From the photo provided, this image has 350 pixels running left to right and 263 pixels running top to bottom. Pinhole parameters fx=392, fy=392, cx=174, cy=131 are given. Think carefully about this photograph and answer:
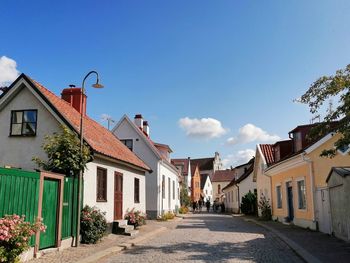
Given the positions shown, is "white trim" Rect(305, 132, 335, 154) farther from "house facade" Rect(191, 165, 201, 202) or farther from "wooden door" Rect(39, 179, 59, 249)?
"house facade" Rect(191, 165, 201, 202)

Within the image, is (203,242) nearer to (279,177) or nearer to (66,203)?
(66,203)

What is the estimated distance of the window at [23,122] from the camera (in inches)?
609

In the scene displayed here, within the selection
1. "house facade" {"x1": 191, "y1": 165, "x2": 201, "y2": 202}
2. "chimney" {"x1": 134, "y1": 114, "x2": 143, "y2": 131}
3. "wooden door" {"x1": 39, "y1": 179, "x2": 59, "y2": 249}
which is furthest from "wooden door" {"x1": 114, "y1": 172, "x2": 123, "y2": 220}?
"house facade" {"x1": 191, "y1": 165, "x2": 201, "y2": 202}

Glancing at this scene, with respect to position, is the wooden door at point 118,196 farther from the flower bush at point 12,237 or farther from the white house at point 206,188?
the white house at point 206,188

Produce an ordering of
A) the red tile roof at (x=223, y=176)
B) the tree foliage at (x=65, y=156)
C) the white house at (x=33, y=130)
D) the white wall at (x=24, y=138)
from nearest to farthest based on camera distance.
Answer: the tree foliage at (x=65, y=156)
the white house at (x=33, y=130)
the white wall at (x=24, y=138)
the red tile roof at (x=223, y=176)

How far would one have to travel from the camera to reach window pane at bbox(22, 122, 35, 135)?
15.5m

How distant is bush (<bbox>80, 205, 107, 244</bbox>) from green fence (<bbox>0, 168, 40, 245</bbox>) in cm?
328

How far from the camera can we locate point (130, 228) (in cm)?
1783

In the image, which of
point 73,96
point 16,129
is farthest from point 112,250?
point 73,96

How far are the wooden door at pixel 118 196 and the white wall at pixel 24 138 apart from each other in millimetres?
4048

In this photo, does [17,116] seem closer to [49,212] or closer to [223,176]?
[49,212]

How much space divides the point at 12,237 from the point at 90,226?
5.25 m

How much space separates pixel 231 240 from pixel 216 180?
8791cm

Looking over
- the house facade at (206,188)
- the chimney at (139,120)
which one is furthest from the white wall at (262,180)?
the house facade at (206,188)
